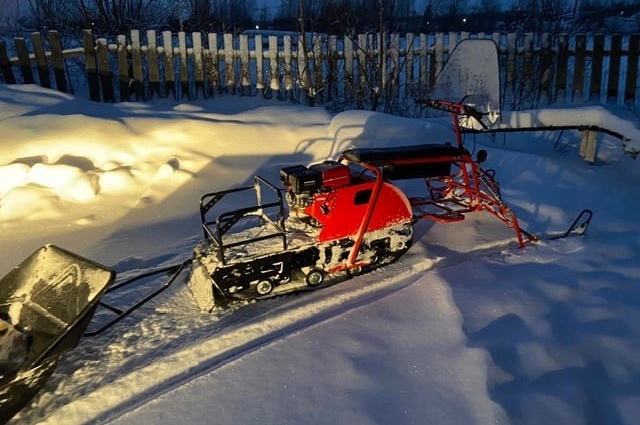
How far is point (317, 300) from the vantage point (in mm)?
3943

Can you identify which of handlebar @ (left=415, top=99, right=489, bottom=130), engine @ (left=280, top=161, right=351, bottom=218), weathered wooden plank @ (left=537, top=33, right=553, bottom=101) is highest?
weathered wooden plank @ (left=537, top=33, right=553, bottom=101)

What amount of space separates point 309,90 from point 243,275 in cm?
698

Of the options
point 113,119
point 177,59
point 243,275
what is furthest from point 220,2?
point 243,275

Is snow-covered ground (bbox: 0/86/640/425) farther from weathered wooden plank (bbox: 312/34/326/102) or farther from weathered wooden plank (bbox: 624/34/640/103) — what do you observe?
weathered wooden plank (bbox: 624/34/640/103)

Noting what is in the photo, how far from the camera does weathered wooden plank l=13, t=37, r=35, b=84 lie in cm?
1061

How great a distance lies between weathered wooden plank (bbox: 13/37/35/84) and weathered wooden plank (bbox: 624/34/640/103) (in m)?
11.8

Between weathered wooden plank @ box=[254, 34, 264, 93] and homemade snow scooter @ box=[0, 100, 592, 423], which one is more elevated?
weathered wooden plank @ box=[254, 34, 264, 93]

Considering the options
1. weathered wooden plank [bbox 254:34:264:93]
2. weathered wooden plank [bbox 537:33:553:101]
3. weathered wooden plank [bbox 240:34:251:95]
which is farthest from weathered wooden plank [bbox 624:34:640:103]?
weathered wooden plank [bbox 240:34:251:95]

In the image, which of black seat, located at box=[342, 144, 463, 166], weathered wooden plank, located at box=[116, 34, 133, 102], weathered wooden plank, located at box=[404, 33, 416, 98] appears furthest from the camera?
weathered wooden plank, located at box=[116, 34, 133, 102]

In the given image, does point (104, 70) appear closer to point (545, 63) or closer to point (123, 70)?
point (123, 70)

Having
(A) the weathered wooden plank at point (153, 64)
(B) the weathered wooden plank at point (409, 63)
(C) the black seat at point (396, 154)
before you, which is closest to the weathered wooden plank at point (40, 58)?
(A) the weathered wooden plank at point (153, 64)

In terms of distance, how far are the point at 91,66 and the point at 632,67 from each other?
10.7 metres

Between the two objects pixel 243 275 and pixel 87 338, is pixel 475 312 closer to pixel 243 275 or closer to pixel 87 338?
pixel 243 275

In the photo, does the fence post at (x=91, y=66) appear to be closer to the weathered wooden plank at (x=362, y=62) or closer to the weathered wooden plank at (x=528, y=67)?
the weathered wooden plank at (x=362, y=62)
